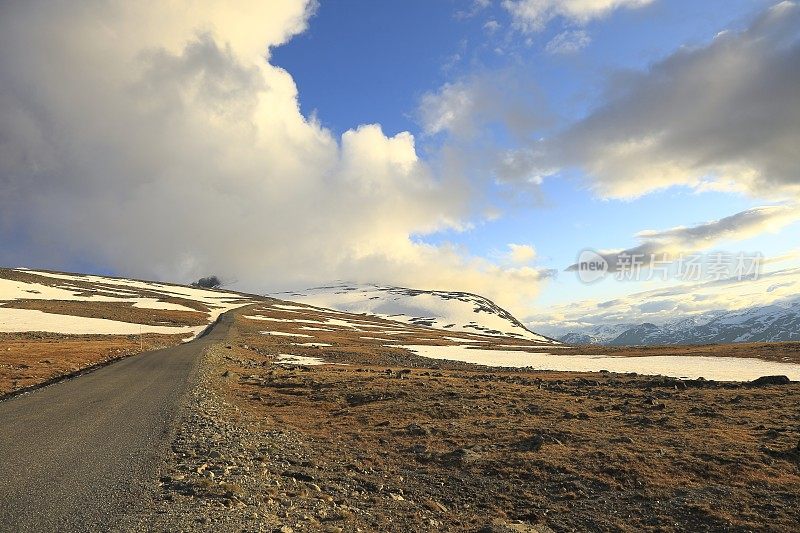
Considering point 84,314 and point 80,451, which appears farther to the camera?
point 84,314

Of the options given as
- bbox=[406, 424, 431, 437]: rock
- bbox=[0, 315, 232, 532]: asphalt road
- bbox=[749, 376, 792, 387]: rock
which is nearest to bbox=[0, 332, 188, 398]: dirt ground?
bbox=[0, 315, 232, 532]: asphalt road

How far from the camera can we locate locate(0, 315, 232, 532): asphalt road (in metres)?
9.80

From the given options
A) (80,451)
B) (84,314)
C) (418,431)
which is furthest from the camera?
(84,314)

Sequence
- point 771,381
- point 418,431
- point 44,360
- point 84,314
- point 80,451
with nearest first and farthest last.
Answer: point 80,451, point 418,431, point 771,381, point 44,360, point 84,314

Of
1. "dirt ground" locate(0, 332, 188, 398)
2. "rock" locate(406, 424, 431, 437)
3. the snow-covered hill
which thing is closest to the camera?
"rock" locate(406, 424, 431, 437)

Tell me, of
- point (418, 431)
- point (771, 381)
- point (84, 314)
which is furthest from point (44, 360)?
point (84, 314)

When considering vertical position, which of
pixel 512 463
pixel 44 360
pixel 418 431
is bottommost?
pixel 44 360

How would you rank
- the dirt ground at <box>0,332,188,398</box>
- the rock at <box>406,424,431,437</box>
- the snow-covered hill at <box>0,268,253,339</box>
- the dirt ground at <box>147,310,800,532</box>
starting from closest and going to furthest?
the dirt ground at <box>147,310,800,532</box> → the rock at <box>406,424,431,437</box> → the dirt ground at <box>0,332,188,398</box> → the snow-covered hill at <box>0,268,253,339</box>

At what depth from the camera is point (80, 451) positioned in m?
14.4

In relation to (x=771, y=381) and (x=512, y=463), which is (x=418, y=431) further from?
(x=771, y=381)

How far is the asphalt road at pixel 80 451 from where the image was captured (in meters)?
9.80

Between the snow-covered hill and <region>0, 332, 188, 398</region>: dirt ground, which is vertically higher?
<region>0, 332, 188, 398</region>: dirt ground

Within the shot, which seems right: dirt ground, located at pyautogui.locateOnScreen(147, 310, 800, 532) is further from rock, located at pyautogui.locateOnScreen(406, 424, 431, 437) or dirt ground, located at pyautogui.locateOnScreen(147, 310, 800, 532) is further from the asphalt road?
the asphalt road

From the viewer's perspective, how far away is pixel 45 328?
83.6 m
